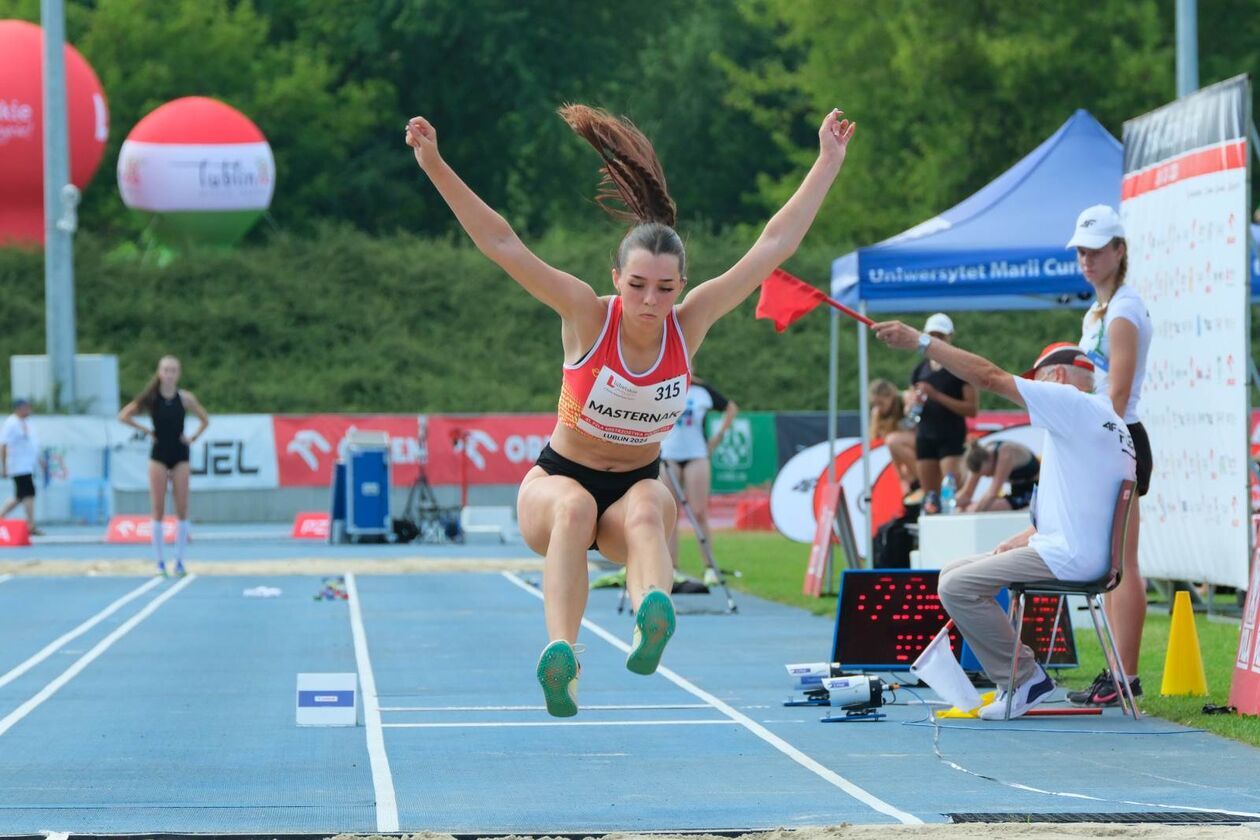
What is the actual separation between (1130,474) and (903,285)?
227 inches

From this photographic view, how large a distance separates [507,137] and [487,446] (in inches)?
752

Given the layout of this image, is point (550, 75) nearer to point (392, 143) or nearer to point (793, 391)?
point (392, 143)

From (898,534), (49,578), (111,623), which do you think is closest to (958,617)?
(898,534)

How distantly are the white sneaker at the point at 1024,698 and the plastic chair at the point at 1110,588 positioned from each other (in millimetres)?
34

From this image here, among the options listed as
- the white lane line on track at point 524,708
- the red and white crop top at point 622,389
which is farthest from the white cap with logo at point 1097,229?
the red and white crop top at point 622,389

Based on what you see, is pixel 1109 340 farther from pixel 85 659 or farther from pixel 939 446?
pixel 85 659

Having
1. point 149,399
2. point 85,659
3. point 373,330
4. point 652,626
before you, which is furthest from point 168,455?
point 373,330

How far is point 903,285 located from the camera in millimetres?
13594

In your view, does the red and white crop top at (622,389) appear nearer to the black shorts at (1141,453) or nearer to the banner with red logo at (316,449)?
the black shorts at (1141,453)

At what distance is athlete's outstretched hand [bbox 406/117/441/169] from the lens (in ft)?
19.1

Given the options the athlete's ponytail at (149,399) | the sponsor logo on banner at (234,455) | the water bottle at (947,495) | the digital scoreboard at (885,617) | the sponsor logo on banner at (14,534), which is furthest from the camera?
the sponsor logo on banner at (234,455)

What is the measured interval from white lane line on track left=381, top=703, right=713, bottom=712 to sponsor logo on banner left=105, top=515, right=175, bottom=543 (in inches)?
592

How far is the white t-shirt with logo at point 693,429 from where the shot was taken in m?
15.0

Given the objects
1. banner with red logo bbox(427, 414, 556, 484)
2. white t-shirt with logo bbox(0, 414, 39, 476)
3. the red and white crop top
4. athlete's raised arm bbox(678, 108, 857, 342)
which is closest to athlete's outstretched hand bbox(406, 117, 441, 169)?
the red and white crop top
